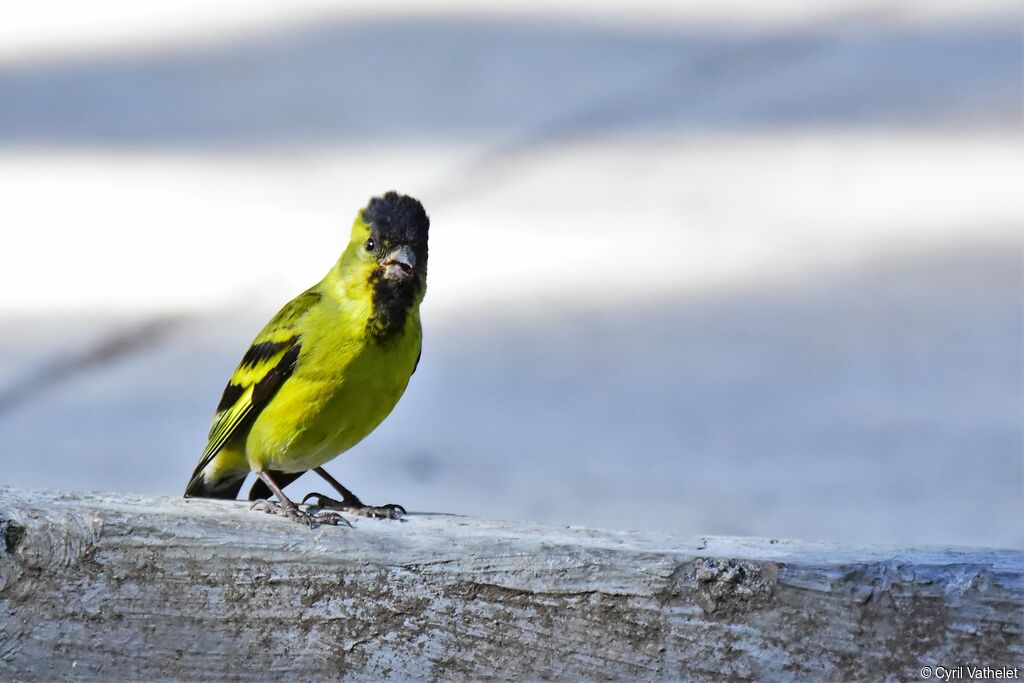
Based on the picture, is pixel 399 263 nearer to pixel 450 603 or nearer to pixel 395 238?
pixel 395 238

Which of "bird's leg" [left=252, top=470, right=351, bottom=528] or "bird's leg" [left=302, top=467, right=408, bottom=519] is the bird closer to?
"bird's leg" [left=302, top=467, right=408, bottom=519]

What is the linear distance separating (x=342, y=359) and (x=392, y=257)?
0.78 ft

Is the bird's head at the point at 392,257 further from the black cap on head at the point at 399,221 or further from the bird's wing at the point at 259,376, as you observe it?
the bird's wing at the point at 259,376

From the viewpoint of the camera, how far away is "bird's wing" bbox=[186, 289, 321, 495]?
3.51 metres

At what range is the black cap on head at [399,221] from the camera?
3412 mm

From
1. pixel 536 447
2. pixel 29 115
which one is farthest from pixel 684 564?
pixel 29 115

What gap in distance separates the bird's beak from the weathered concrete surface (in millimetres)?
1114

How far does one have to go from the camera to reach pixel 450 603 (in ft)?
7.64

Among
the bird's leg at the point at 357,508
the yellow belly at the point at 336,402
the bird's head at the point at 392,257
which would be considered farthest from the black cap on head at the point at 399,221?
the bird's leg at the point at 357,508

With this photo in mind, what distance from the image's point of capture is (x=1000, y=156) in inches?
301

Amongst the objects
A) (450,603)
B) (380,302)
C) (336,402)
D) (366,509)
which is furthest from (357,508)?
(450,603)

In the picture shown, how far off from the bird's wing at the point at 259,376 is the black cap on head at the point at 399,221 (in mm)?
268

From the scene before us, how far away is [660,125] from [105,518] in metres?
6.09

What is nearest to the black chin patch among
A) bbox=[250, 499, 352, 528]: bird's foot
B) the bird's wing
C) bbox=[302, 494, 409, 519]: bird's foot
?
the bird's wing
